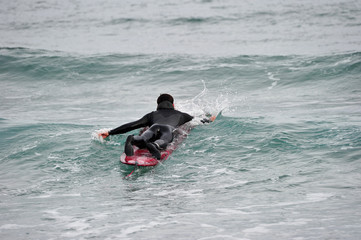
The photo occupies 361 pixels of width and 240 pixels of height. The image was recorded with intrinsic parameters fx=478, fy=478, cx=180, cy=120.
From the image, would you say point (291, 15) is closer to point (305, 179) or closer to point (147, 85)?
point (147, 85)

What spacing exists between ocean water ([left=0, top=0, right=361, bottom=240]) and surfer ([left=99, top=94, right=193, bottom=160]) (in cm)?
39

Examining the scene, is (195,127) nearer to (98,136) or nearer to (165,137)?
(165,137)

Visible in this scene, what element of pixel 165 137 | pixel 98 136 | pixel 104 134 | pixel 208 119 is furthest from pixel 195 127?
pixel 98 136

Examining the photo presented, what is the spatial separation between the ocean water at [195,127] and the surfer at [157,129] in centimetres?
39

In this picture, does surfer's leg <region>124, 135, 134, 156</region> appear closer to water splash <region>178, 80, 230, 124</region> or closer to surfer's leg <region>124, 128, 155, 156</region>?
surfer's leg <region>124, 128, 155, 156</region>

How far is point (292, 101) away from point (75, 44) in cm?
1945

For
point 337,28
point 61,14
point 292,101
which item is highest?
point 61,14

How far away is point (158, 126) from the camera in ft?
34.1

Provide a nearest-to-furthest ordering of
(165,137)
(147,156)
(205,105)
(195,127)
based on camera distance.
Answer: (147,156)
(165,137)
(195,127)
(205,105)

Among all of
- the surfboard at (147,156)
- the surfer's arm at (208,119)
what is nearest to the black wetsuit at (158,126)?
the surfboard at (147,156)

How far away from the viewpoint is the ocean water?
655 cm

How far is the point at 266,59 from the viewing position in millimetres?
24984

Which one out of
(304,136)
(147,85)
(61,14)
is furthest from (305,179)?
(61,14)

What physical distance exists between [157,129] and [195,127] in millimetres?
2115
